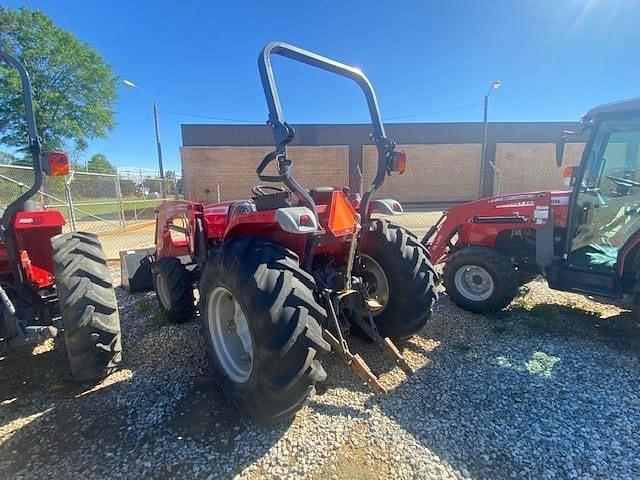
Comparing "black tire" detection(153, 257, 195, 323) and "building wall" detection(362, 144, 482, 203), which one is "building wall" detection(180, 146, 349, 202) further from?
"black tire" detection(153, 257, 195, 323)

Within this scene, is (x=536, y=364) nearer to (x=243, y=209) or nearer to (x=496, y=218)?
(x=496, y=218)

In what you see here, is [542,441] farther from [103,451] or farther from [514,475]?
[103,451]

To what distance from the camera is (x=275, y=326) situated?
6.34 feet

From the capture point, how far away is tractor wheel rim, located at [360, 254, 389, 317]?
3090 mm

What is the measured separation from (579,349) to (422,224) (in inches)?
372

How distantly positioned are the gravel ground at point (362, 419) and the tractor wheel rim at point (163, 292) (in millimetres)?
529

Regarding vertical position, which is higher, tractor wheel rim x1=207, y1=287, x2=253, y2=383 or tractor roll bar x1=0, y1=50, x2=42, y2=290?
tractor roll bar x1=0, y1=50, x2=42, y2=290

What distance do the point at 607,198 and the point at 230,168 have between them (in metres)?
19.3

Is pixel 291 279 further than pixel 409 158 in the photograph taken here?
No

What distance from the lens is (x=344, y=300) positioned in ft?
9.38

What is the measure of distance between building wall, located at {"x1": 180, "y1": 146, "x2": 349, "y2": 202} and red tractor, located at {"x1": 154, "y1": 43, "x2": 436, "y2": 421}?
695 inches

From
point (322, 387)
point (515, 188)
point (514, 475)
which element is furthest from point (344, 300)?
point (515, 188)

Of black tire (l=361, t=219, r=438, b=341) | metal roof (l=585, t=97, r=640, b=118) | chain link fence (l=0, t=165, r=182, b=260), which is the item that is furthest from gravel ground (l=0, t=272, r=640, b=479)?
chain link fence (l=0, t=165, r=182, b=260)

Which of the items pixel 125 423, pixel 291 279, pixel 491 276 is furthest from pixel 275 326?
pixel 491 276
